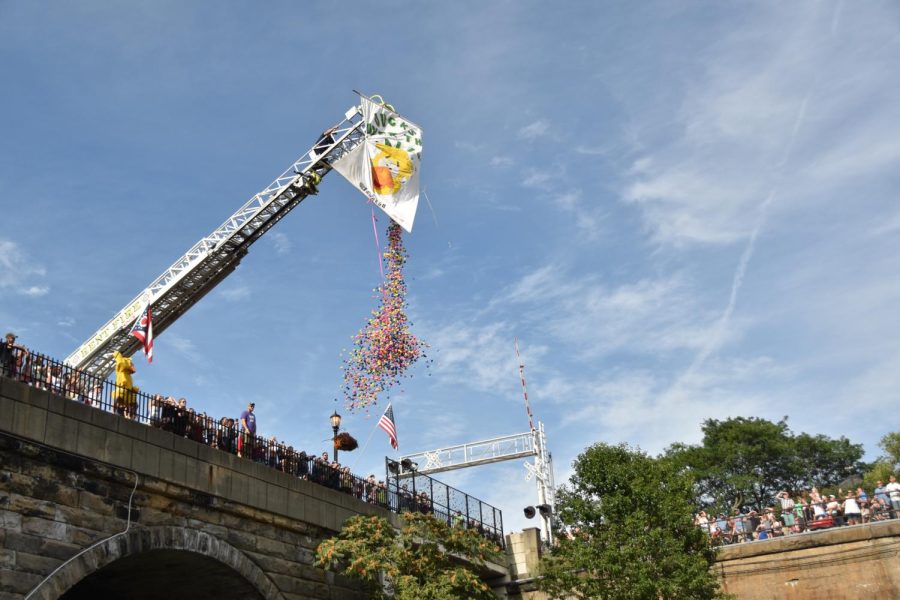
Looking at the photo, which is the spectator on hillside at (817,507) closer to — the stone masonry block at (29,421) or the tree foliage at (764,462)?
the stone masonry block at (29,421)

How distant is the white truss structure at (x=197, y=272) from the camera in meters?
24.1

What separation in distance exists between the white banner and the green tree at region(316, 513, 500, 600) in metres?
8.42

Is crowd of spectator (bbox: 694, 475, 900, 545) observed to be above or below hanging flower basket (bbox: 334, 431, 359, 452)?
below

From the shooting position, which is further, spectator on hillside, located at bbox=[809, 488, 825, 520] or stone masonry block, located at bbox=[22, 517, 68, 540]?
spectator on hillside, located at bbox=[809, 488, 825, 520]

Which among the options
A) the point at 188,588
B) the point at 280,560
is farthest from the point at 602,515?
the point at 188,588

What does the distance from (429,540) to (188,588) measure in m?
6.26

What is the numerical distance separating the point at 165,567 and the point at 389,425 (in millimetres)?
11234

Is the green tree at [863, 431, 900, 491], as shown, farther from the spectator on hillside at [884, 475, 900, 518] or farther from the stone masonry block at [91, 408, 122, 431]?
the stone masonry block at [91, 408, 122, 431]

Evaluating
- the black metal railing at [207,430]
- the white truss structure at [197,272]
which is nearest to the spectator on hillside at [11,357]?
the black metal railing at [207,430]

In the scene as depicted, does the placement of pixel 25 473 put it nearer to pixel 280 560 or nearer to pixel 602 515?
pixel 280 560

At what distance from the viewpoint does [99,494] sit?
15.3 m

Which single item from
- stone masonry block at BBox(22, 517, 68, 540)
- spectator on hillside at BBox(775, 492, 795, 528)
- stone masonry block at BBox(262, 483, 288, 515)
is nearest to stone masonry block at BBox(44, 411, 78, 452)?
stone masonry block at BBox(22, 517, 68, 540)

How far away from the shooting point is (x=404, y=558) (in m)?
20.9

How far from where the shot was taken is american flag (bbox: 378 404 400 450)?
2806 centimetres
